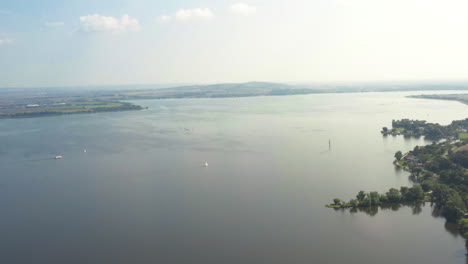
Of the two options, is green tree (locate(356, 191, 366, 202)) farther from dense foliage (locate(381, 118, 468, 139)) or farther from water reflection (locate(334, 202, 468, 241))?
dense foliage (locate(381, 118, 468, 139))

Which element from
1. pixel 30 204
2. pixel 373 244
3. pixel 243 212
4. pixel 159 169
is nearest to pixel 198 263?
pixel 243 212

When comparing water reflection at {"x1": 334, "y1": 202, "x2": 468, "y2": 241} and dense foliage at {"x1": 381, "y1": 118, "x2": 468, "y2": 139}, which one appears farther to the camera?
dense foliage at {"x1": 381, "y1": 118, "x2": 468, "y2": 139}

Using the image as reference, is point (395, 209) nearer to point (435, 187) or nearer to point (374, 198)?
point (374, 198)

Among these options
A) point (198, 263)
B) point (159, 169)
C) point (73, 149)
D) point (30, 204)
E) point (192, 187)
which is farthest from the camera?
point (73, 149)

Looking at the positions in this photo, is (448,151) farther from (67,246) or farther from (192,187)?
(67,246)

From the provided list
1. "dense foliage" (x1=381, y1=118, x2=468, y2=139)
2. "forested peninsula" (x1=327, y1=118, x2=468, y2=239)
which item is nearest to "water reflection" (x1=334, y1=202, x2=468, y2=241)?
"forested peninsula" (x1=327, y1=118, x2=468, y2=239)

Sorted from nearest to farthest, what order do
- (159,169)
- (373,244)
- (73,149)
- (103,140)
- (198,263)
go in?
(198,263) → (373,244) → (159,169) → (73,149) → (103,140)

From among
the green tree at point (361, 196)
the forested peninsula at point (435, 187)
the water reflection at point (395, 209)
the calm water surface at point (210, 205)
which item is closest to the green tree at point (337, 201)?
the forested peninsula at point (435, 187)

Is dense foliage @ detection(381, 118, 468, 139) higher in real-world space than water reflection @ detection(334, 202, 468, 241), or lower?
higher
